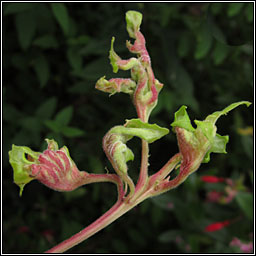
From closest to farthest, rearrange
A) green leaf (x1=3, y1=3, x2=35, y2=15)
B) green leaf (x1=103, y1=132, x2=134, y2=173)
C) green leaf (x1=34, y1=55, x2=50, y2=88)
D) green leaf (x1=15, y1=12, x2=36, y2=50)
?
green leaf (x1=103, y1=132, x2=134, y2=173)
green leaf (x1=3, y1=3, x2=35, y2=15)
green leaf (x1=15, y1=12, x2=36, y2=50)
green leaf (x1=34, y1=55, x2=50, y2=88)

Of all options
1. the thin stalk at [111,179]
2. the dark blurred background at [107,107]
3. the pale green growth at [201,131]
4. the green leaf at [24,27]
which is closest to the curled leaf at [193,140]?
the pale green growth at [201,131]

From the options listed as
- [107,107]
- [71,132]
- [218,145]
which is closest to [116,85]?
[218,145]

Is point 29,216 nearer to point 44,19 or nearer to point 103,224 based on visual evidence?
point 44,19

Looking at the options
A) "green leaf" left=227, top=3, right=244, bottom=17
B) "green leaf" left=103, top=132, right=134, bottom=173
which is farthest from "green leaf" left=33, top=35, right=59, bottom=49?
"green leaf" left=103, top=132, right=134, bottom=173

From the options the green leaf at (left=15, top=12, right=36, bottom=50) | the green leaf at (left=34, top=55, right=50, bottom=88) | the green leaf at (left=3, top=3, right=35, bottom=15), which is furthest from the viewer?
the green leaf at (left=34, top=55, right=50, bottom=88)

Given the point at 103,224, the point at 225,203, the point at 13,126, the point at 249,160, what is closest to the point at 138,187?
the point at 103,224

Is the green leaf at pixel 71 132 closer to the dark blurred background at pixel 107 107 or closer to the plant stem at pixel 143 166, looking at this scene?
the dark blurred background at pixel 107 107

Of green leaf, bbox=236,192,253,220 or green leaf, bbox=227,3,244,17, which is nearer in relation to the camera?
green leaf, bbox=227,3,244,17

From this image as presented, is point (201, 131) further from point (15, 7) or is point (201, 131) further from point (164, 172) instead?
point (15, 7)

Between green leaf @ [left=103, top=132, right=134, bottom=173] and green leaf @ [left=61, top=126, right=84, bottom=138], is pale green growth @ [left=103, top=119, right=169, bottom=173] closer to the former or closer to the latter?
green leaf @ [left=103, top=132, right=134, bottom=173]
